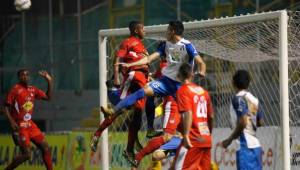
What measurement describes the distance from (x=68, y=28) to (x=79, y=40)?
2.81 feet

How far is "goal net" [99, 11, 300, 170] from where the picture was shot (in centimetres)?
1489

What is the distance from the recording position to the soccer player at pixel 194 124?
12.8 meters

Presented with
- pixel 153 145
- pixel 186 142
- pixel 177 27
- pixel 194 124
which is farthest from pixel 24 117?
pixel 186 142

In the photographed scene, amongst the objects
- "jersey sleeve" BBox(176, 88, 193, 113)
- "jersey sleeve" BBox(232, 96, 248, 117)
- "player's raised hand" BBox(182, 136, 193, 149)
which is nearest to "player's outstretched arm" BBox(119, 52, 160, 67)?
"jersey sleeve" BBox(176, 88, 193, 113)

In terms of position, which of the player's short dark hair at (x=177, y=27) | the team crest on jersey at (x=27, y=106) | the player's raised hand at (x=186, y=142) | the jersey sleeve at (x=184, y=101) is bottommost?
the player's raised hand at (x=186, y=142)

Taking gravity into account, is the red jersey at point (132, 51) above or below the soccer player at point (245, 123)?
above

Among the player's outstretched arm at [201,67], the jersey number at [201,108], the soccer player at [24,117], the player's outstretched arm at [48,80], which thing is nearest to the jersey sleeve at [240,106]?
the jersey number at [201,108]

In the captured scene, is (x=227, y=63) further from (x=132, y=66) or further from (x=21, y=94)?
(x=21, y=94)

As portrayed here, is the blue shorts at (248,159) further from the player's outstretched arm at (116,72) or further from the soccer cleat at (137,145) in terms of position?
the soccer cleat at (137,145)

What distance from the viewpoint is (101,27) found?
28.7 meters

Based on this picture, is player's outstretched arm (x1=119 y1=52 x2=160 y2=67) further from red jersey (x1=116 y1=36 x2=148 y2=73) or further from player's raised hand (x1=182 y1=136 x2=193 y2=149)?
player's raised hand (x1=182 y1=136 x2=193 y2=149)

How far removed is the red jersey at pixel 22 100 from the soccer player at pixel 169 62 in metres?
4.91

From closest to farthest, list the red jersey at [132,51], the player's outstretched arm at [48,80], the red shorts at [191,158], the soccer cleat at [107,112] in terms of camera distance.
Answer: the red shorts at [191,158], the soccer cleat at [107,112], the red jersey at [132,51], the player's outstretched arm at [48,80]

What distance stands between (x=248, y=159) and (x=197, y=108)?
95cm
